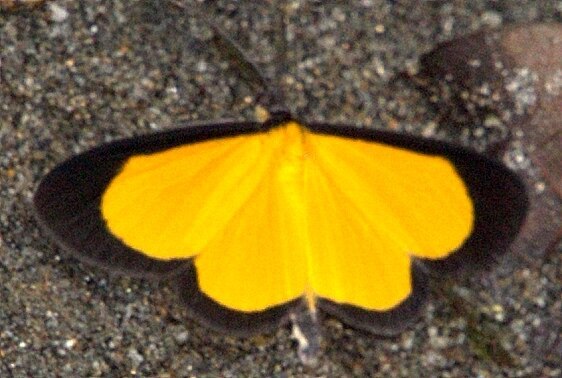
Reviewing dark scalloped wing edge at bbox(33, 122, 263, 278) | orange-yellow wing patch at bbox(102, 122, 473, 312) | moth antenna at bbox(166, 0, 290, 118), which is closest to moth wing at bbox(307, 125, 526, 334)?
orange-yellow wing patch at bbox(102, 122, 473, 312)

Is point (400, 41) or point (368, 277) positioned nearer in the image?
point (368, 277)

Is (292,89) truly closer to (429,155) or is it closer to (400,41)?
(400,41)

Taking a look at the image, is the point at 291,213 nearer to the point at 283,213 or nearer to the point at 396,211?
the point at 283,213

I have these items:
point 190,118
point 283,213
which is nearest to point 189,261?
point 283,213

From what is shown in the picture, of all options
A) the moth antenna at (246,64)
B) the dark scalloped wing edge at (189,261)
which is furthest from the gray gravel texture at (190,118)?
the dark scalloped wing edge at (189,261)

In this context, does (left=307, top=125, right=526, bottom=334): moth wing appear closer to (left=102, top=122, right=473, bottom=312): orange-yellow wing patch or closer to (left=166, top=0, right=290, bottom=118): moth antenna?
(left=102, top=122, right=473, bottom=312): orange-yellow wing patch

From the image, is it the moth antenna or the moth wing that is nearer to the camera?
the moth wing

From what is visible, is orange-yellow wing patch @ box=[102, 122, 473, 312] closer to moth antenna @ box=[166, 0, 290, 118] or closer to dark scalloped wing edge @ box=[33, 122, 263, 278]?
dark scalloped wing edge @ box=[33, 122, 263, 278]

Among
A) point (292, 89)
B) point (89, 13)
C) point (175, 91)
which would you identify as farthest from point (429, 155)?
point (89, 13)
